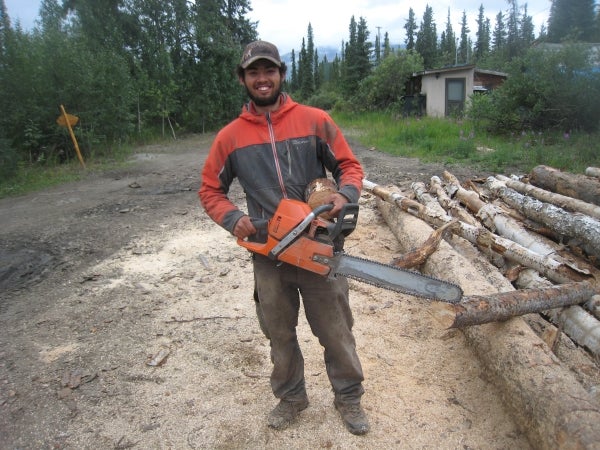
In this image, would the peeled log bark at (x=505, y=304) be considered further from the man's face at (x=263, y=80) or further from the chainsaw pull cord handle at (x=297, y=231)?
the man's face at (x=263, y=80)

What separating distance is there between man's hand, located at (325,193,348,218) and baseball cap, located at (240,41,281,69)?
2.29 ft

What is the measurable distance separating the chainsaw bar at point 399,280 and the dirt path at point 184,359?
2.83 ft

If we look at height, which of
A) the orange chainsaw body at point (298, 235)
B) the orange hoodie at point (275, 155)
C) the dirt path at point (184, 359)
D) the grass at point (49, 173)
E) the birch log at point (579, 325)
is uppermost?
the orange hoodie at point (275, 155)

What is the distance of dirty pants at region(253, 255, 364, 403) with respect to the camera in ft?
7.11

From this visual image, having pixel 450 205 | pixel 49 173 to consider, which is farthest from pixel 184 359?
pixel 49 173

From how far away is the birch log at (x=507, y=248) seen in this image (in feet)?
10.8

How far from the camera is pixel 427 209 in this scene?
4.86m

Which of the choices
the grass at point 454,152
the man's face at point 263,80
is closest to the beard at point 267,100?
the man's face at point 263,80

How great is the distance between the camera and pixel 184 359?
10.1 feet

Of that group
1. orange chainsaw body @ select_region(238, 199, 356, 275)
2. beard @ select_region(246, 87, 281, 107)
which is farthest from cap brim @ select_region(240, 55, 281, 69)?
orange chainsaw body @ select_region(238, 199, 356, 275)

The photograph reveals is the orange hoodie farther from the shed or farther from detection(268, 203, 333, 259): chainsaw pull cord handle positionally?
the shed

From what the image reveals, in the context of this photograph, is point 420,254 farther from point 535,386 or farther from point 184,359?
point 184,359

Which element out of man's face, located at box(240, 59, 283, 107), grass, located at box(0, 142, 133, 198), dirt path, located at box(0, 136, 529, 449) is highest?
man's face, located at box(240, 59, 283, 107)

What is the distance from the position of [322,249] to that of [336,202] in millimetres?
230
